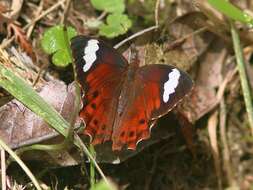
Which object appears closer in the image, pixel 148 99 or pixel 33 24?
pixel 148 99

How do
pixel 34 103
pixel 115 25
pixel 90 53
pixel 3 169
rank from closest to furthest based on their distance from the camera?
pixel 34 103 → pixel 3 169 → pixel 90 53 → pixel 115 25

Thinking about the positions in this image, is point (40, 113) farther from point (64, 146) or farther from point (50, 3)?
point (50, 3)

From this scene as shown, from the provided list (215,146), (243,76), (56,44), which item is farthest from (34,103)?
(215,146)

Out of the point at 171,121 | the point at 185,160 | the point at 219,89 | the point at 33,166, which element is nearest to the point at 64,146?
the point at 33,166

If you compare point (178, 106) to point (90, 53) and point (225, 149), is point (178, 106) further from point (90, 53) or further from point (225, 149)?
point (90, 53)

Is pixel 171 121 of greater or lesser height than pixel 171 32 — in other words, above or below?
below

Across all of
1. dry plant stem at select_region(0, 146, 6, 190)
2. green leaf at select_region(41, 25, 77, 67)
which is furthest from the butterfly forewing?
dry plant stem at select_region(0, 146, 6, 190)
